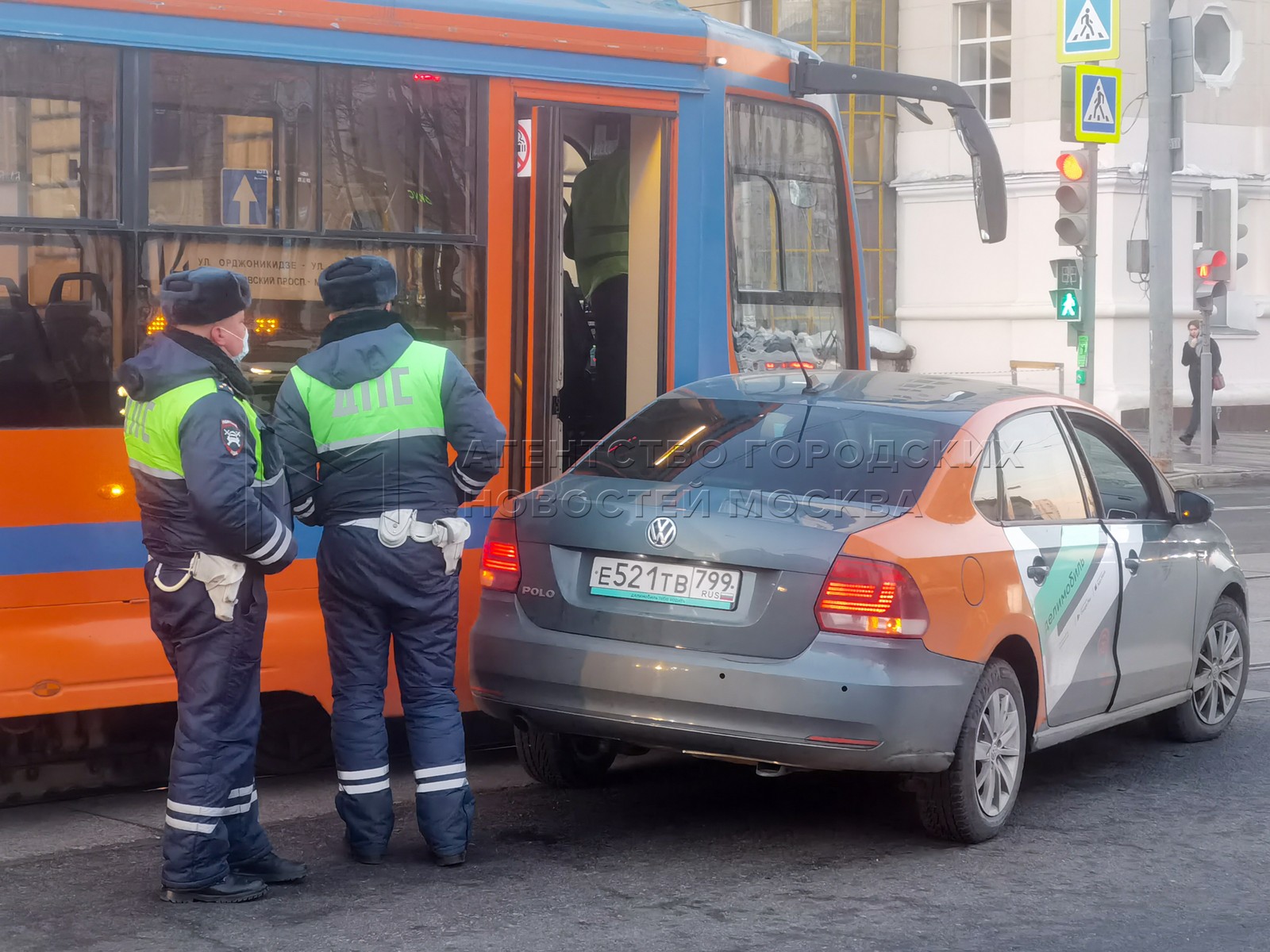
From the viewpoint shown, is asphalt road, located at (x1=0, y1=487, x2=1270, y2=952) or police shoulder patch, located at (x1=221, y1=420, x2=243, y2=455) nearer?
asphalt road, located at (x1=0, y1=487, x2=1270, y2=952)

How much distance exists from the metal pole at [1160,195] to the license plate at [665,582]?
15217 mm

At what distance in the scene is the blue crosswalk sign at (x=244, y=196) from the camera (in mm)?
5863

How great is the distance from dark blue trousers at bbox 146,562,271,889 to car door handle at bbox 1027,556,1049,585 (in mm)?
2481

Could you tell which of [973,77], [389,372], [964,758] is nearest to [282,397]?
[389,372]

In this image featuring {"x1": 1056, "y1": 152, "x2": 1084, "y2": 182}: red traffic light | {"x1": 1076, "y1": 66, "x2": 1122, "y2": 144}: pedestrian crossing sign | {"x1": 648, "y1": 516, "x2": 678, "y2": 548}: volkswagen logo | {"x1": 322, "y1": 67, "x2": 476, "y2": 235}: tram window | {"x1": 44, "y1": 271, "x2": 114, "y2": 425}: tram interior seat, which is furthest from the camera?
{"x1": 1076, "y1": 66, "x2": 1122, "y2": 144}: pedestrian crossing sign

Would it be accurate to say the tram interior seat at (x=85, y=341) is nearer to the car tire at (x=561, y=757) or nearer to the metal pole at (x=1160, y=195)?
the car tire at (x=561, y=757)

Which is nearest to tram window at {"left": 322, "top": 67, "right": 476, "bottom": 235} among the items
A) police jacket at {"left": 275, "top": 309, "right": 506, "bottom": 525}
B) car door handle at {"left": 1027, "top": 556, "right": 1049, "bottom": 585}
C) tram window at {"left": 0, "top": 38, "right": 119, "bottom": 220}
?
tram window at {"left": 0, "top": 38, "right": 119, "bottom": 220}

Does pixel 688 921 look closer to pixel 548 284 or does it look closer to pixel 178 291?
pixel 178 291

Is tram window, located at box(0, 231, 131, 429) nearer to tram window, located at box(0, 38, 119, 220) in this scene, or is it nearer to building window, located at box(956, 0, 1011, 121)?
tram window, located at box(0, 38, 119, 220)

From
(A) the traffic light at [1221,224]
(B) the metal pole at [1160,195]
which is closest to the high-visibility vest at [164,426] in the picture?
(B) the metal pole at [1160,195]

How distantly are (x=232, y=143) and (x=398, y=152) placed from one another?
0.63 meters

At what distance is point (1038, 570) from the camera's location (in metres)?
5.57

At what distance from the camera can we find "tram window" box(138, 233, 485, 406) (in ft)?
19.0

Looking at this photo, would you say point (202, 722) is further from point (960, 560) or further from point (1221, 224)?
point (1221, 224)
